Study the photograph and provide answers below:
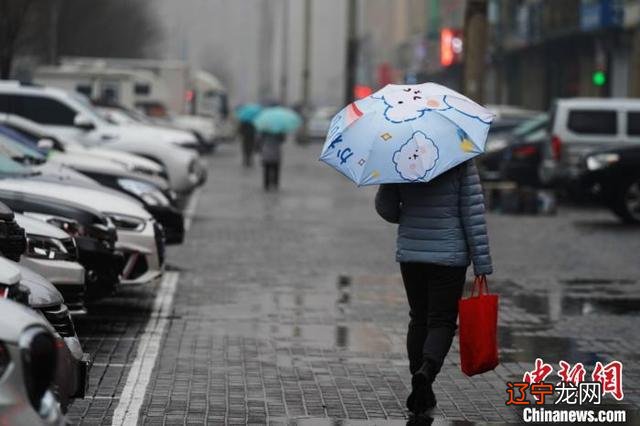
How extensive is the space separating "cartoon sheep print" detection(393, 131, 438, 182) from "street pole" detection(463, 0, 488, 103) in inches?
784

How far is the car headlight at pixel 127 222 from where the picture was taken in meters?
12.9

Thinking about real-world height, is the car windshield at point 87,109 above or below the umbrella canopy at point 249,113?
above

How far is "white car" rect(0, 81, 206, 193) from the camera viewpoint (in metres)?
23.9

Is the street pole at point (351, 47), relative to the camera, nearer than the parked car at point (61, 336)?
No

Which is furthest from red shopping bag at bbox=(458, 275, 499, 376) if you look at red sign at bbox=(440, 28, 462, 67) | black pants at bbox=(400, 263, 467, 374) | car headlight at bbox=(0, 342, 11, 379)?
red sign at bbox=(440, 28, 462, 67)

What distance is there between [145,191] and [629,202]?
353 inches

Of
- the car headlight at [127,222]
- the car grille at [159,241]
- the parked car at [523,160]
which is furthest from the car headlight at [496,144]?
the car headlight at [127,222]

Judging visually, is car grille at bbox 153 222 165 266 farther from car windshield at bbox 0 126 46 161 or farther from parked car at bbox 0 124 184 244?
car windshield at bbox 0 126 46 161

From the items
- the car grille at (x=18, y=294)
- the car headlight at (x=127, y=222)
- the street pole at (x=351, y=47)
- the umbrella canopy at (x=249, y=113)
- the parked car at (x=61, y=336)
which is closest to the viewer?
the car grille at (x=18, y=294)

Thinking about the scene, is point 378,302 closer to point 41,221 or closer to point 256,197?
point 41,221

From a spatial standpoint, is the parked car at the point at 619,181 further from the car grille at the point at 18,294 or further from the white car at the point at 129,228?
the car grille at the point at 18,294

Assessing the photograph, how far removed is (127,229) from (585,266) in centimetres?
608

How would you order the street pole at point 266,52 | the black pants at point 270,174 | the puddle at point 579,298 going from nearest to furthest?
the puddle at point 579,298 < the black pants at point 270,174 < the street pole at point 266,52

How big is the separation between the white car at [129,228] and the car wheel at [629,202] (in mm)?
11178
